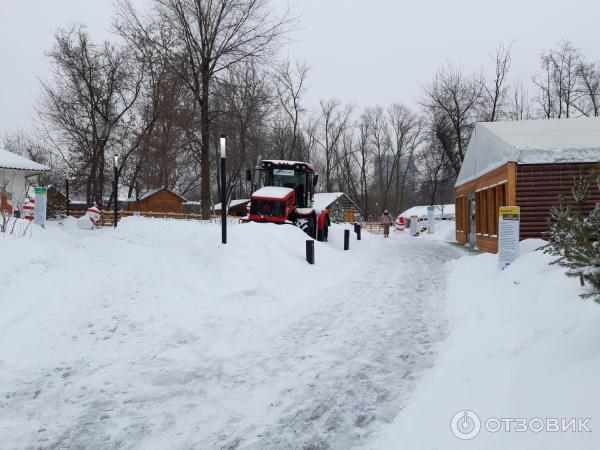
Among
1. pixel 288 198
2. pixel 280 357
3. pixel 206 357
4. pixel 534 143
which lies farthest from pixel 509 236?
pixel 288 198

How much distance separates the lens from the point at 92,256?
1195 centimetres

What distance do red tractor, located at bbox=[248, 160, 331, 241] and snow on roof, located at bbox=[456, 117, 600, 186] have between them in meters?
6.60

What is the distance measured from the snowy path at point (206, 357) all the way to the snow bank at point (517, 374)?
287 mm

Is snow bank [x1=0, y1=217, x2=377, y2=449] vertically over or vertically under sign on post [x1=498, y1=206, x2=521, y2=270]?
under

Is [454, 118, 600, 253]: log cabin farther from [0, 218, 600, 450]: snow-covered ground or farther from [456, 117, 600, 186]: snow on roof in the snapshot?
[0, 218, 600, 450]: snow-covered ground

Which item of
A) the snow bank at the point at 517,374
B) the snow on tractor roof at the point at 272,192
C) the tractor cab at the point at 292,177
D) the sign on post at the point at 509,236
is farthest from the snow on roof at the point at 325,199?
the snow bank at the point at 517,374

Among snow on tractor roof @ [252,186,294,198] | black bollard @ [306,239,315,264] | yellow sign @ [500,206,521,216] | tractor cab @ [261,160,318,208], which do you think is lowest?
black bollard @ [306,239,315,264]

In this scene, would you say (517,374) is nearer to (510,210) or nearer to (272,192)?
(510,210)

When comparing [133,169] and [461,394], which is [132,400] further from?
[133,169]

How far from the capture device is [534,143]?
1409 centimetres

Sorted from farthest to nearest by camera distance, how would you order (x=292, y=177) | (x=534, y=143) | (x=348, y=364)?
(x=292, y=177), (x=534, y=143), (x=348, y=364)

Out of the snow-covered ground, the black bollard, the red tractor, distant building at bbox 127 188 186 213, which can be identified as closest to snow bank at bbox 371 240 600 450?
the snow-covered ground

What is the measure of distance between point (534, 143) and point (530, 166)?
944 mm

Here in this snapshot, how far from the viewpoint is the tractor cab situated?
17.8 metres
